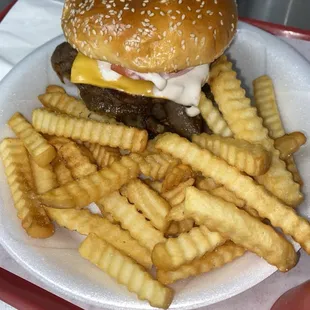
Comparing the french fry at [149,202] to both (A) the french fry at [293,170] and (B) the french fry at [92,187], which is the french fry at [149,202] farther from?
(A) the french fry at [293,170]

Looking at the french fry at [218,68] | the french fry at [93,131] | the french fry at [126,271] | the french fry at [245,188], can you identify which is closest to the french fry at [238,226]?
the french fry at [245,188]

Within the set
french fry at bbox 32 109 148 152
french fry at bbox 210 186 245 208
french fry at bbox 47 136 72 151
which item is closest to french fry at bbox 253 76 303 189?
french fry at bbox 210 186 245 208

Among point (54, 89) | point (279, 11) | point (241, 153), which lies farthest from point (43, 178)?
point (279, 11)

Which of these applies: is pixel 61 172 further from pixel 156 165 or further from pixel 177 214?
pixel 177 214

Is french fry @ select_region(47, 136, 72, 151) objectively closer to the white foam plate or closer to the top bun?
the white foam plate

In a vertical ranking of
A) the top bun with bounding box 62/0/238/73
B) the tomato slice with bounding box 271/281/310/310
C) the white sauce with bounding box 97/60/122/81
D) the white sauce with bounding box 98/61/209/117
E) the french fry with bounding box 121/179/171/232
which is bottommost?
the tomato slice with bounding box 271/281/310/310

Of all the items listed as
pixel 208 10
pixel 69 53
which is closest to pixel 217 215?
pixel 208 10

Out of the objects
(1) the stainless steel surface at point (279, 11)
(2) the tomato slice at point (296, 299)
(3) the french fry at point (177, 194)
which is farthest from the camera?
(1) the stainless steel surface at point (279, 11)
